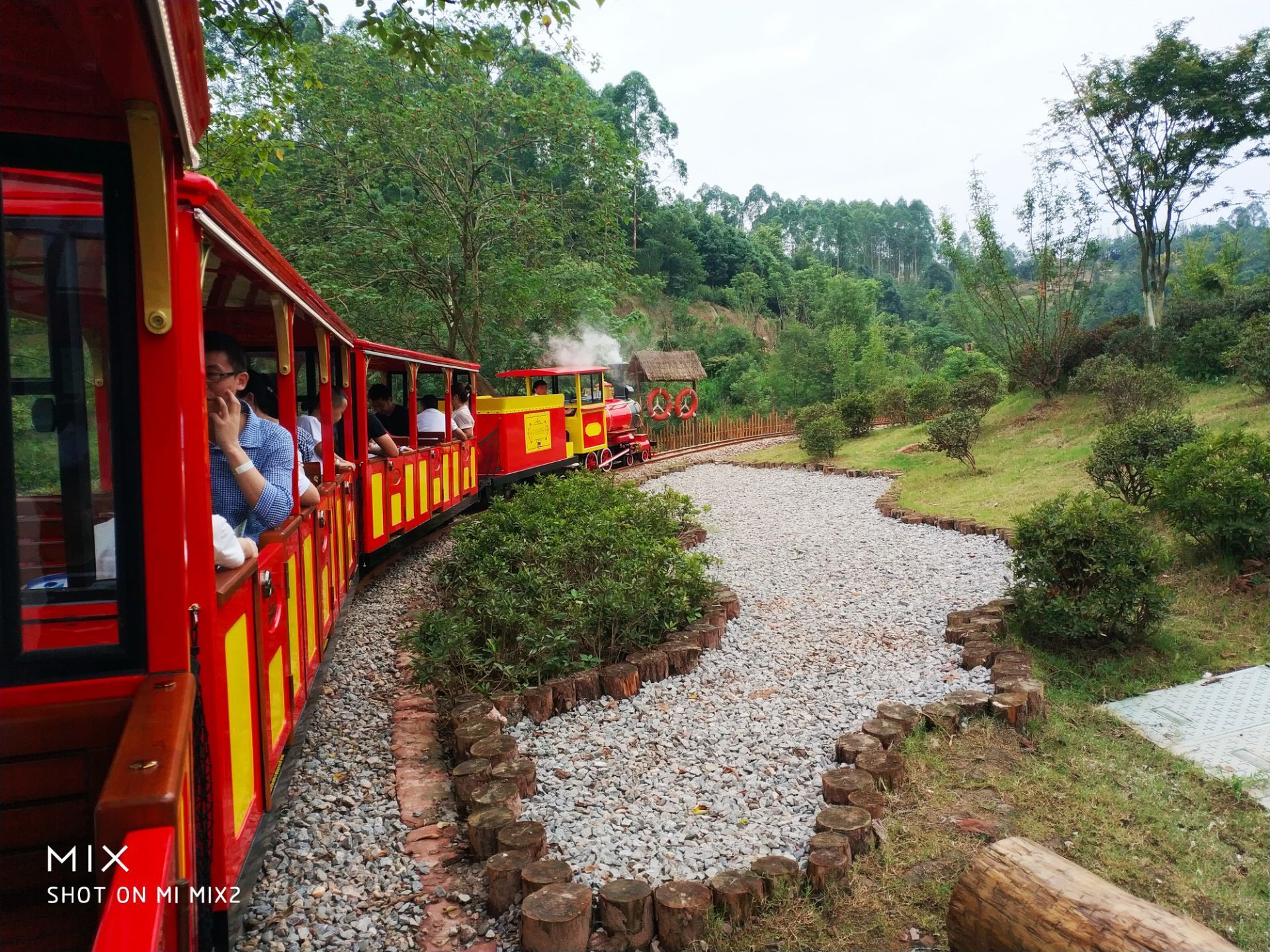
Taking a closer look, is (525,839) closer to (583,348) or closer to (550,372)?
(550,372)

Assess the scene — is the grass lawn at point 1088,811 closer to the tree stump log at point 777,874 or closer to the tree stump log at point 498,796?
the tree stump log at point 777,874

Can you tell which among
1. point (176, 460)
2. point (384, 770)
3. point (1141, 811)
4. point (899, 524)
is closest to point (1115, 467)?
point (899, 524)

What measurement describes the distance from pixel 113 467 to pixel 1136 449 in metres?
8.65

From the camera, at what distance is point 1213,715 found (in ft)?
13.4

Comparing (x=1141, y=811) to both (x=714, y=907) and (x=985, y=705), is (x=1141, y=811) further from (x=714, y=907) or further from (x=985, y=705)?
(x=714, y=907)

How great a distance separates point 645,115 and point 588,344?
3323 cm

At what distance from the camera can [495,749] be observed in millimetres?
3609

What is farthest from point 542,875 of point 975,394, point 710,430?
point 710,430

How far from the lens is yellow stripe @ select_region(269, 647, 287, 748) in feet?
9.59

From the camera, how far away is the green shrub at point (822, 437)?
52.1 feet

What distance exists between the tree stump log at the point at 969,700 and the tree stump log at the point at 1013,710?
61 mm

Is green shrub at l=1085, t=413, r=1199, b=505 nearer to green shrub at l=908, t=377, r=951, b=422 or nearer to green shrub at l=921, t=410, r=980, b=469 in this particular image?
green shrub at l=921, t=410, r=980, b=469

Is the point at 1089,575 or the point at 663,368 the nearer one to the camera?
the point at 1089,575

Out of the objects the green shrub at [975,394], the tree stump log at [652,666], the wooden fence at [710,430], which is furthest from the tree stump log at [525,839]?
the wooden fence at [710,430]
